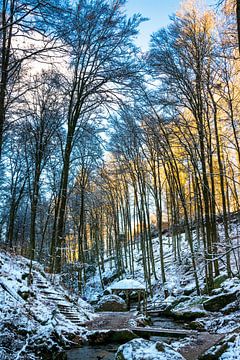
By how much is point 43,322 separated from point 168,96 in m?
9.60

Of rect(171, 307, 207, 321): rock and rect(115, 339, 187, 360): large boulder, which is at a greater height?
rect(115, 339, 187, 360): large boulder

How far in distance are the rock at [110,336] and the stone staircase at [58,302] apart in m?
0.89

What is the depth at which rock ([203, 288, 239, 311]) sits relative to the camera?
1024cm

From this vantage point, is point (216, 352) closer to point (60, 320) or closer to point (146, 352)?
point (146, 352)

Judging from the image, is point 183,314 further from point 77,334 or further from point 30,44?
point 30,44

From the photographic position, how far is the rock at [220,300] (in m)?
10.2

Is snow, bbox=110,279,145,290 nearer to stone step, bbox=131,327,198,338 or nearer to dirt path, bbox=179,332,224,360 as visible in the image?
stone step, bbox=131,327,198,338

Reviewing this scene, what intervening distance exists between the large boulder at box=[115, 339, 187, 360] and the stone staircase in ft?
13.2

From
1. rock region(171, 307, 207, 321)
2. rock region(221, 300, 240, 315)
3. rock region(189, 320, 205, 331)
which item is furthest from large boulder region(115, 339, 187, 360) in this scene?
rock region(171, 307, 207, 321)

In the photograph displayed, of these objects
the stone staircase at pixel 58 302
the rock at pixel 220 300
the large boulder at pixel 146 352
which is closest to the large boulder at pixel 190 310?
the rock at pixel 220 300

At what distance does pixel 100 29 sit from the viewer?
35.2 feet

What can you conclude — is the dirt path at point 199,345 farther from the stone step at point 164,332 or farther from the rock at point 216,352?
the stone step at point 164,332


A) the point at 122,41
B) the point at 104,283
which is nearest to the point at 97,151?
the point at 122,41

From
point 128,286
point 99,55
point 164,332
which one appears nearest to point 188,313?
point 164,332
